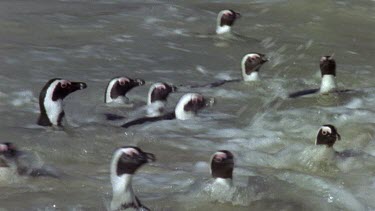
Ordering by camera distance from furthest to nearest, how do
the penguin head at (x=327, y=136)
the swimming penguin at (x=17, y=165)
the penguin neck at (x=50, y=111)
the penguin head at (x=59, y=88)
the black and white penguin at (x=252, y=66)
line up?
the black and white penguin at (x=252, y=66) < the penguin head at (x=59, y=88) < the penguin neck at (x=50, y=111) < the penguin head at (x=327, y=136) < the swimming penguin at (x=17, y=165)

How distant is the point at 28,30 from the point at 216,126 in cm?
495

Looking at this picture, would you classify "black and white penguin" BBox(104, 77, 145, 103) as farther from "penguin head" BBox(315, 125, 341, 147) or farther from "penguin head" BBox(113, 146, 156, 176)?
"penguin head" BBox(113, 146, 156, 176)

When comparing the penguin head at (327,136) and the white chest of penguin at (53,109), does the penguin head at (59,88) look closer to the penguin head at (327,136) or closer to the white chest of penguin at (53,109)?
the white chest of penguin at (53,109)

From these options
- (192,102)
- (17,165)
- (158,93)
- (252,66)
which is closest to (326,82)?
(252,66)

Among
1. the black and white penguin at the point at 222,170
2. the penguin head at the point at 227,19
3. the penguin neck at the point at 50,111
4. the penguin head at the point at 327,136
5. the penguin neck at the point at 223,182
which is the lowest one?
the penguin head at the point at 227,19

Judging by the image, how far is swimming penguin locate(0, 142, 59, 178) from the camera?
7.15 m

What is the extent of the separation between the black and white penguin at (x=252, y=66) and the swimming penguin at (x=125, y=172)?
15.8 feet

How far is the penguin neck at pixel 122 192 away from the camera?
6543 millimetres

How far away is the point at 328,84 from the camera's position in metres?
11.0

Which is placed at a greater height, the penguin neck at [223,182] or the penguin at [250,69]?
the penguin neck at [223,182]

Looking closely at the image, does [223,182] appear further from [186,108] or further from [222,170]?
[186,108]

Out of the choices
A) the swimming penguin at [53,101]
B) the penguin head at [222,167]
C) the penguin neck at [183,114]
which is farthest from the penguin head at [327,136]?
the swimming penguin at [53,101]

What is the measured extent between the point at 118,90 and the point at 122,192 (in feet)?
11.6

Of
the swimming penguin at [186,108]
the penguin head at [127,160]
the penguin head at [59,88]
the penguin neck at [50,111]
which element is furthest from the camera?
the swimming penguin at [186,108]
